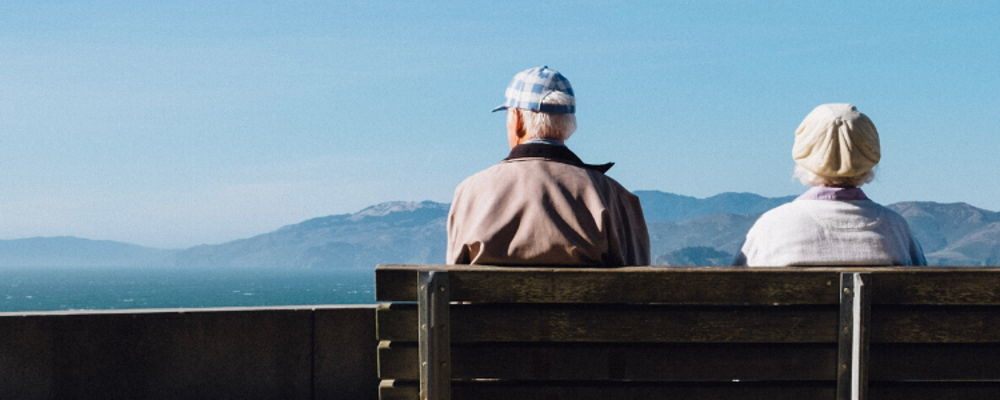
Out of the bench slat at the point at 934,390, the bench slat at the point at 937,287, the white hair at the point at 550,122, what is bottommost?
the bench slat at the point at 934,390

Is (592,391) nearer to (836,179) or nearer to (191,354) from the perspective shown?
(836,179)

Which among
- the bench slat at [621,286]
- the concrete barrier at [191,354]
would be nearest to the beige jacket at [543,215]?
the bench slat at [621,286]

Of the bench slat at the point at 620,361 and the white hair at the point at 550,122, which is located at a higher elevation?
the white hair at the point at 550,122

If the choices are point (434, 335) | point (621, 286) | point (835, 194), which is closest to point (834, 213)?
point (835, 194)

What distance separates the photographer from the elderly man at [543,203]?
151 inches

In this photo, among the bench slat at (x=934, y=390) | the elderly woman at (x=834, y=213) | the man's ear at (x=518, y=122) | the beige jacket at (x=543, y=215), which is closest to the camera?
the bench slat at (x=934, y=390)

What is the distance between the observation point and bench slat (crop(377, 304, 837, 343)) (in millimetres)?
3326

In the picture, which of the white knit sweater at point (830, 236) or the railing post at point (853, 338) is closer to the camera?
the railing post at point (853, 338)

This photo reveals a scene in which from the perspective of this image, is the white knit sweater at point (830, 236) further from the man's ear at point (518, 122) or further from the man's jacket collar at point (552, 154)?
the man's ear at point (518, 122)

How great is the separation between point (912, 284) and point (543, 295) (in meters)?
1.14

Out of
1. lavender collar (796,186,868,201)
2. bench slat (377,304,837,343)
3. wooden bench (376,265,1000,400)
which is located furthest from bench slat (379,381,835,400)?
lavender collar (796,186,868,201)

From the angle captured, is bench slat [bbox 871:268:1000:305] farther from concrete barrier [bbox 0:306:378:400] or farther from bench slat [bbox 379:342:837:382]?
concrete barrier [bbox 0:306:378:400]

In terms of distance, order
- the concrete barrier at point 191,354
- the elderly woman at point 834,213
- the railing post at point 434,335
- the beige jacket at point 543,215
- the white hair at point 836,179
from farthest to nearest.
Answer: the concrete barrier at point 191,354 → the white hair at point 836,179 → the elderly woman at point 834,213 → the beige jacket at point 543,215 → the railing post at point 434,335

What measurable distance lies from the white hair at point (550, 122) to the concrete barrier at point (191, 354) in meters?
1.82
